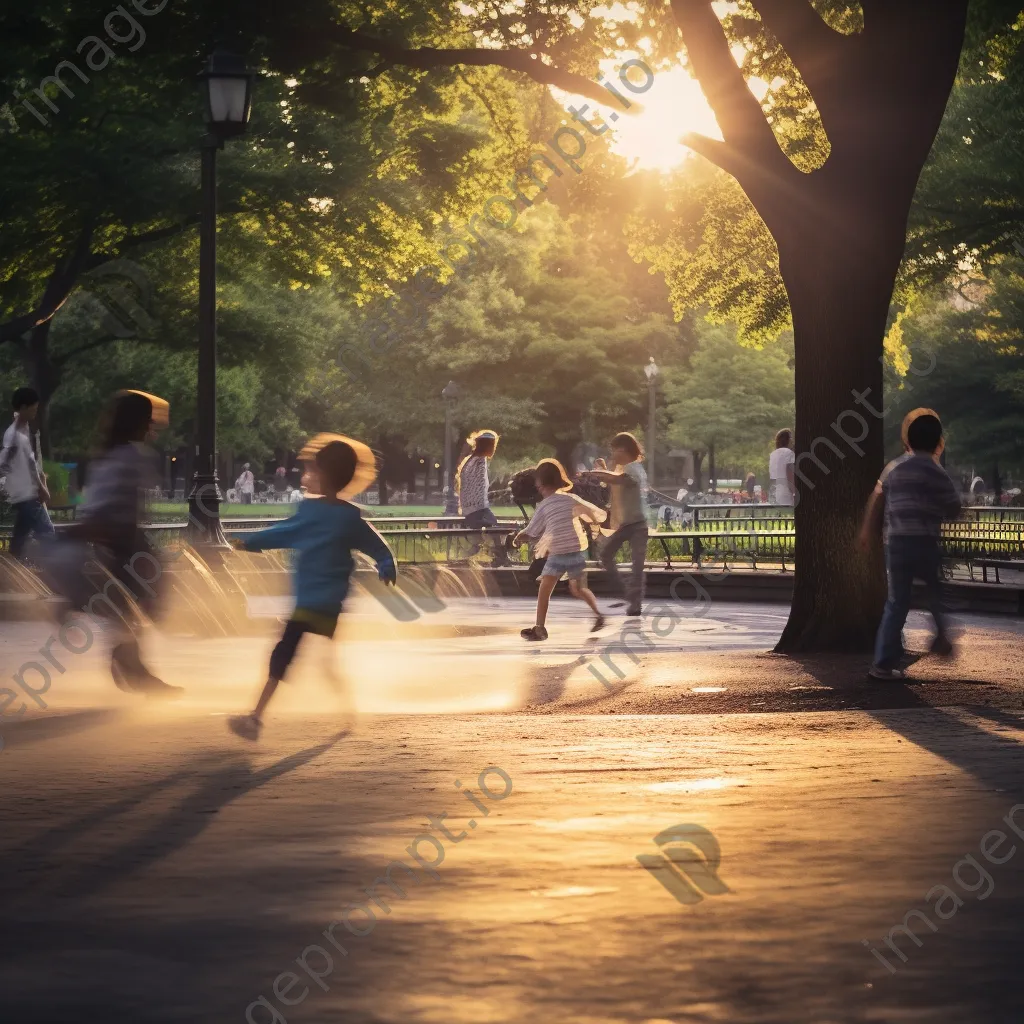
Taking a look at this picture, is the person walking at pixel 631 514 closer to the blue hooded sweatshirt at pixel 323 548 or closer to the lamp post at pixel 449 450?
the blue hooded sweatshirt at pixel 323 548

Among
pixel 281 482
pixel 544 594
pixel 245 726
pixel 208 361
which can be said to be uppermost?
pixel 208 361

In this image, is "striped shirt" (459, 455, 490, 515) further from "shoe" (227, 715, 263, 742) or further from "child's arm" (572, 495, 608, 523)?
"shoe" (227, 715, 263, 742)

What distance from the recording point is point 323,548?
10695 millimetres

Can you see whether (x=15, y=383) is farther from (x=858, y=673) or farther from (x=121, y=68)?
(x=858, y=673)

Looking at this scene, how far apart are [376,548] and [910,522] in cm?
361

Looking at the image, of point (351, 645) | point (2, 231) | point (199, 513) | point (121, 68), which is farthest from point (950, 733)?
point (2, 231)

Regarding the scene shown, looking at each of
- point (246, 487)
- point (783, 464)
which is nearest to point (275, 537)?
point (783, 464)

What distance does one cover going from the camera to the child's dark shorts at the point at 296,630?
10641mm

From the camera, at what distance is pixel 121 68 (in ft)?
59.5

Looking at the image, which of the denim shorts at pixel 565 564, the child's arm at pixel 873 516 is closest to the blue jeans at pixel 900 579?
the child's arm at pixel 873 516

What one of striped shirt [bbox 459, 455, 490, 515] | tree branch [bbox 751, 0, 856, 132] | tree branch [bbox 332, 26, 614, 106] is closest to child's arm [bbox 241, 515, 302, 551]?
tree branch [bbox 751, 0, 856, 132]

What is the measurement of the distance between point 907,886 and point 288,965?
2.06 m

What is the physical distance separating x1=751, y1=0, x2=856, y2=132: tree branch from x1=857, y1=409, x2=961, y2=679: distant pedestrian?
9.82 feet

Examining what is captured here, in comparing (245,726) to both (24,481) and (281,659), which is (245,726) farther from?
(24,481)
